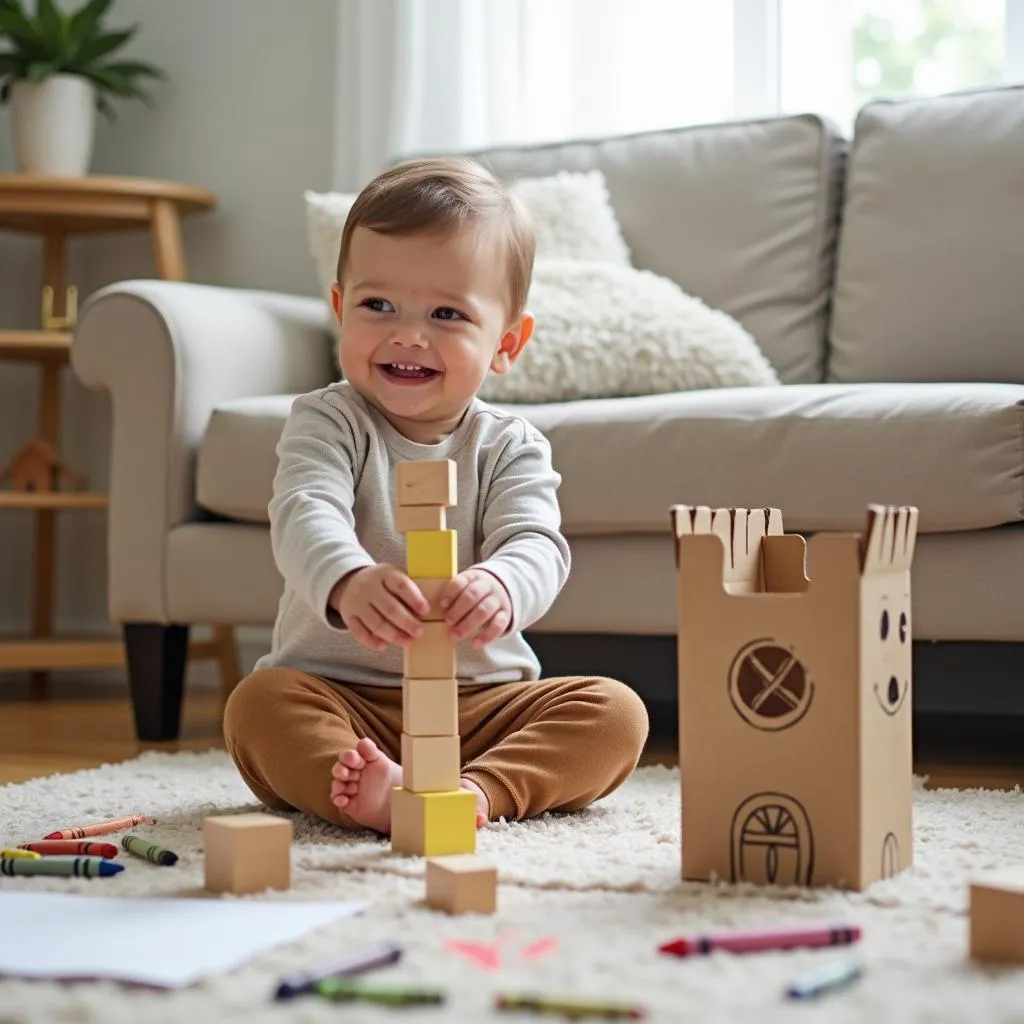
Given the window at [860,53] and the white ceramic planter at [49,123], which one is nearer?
the window at [860,53]

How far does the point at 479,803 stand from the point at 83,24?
7.09 feet

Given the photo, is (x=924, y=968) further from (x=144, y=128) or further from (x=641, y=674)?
(x=144, y=128)

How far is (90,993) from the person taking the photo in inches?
29.6

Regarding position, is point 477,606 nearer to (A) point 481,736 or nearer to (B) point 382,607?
(B) point 382,607

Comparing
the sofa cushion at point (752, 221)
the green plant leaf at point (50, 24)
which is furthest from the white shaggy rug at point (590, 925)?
the green plant leaf at point (50, 24)

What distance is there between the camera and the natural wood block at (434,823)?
1.07 metres

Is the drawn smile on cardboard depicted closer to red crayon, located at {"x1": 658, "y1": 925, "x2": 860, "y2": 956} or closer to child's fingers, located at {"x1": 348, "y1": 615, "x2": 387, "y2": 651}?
red crayon, located at {"x1": 658, "y1": 925, "x2": 860, "y2": 956}

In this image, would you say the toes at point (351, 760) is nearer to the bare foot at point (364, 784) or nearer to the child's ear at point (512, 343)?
the bare foot at point (364, 784)

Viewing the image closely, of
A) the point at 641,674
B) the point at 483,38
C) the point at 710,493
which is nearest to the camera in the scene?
the point at 710,493

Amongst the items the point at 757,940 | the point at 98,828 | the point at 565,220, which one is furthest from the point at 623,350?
the point at 757,940

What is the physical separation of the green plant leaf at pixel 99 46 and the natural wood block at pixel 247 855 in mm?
2240

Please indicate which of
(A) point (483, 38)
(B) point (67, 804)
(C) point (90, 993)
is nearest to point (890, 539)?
(C) point (90, 993)

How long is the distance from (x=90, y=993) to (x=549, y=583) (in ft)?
1.97

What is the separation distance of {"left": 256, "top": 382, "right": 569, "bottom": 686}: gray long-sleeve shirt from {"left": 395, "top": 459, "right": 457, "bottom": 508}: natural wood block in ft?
0.63
